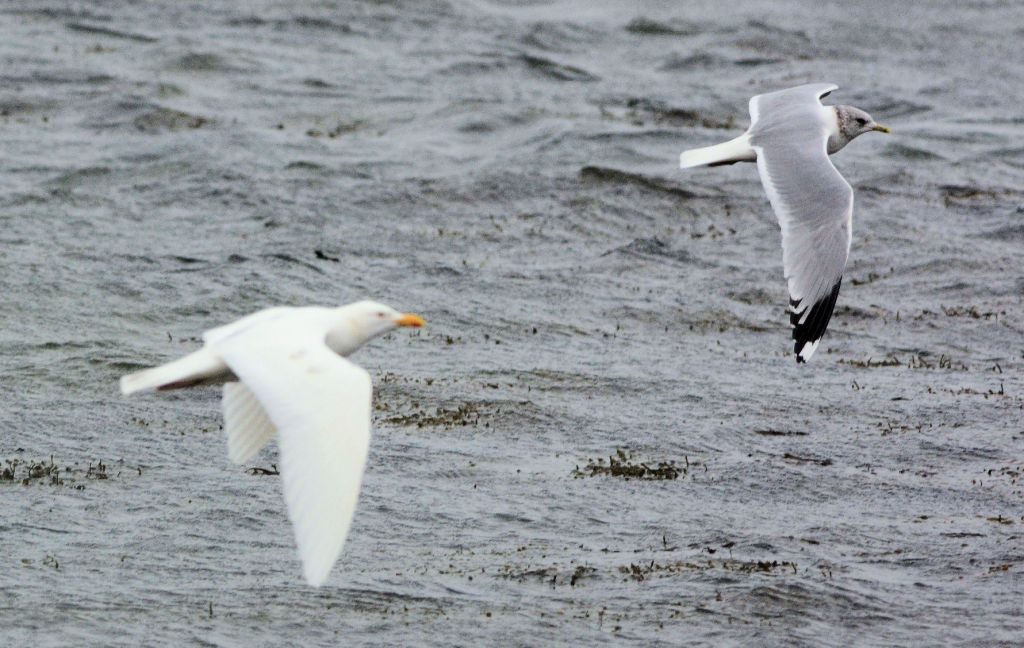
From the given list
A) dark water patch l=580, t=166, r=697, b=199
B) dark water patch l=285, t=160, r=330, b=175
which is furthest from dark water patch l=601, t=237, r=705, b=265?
dark water patch l=285, t=160, r=330, b=175

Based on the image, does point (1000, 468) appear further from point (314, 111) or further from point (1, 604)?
point (314, 111)

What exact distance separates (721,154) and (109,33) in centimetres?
1243

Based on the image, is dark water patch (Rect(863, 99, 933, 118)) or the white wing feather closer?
the white wing feather

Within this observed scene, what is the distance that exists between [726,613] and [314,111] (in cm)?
1093

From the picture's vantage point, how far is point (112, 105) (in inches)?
714

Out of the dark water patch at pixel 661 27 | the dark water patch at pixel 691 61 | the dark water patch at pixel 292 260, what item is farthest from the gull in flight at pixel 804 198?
the dark water patch at pixel 661 27

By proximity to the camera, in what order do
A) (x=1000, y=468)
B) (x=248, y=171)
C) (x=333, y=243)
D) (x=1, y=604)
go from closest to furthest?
→ 1. (x=1, y=604)
2. (x=1000, y=468)
3. (x=333, y=243)
4. (x=248, y=171)

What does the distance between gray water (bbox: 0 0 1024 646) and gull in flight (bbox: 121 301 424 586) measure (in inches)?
74.8

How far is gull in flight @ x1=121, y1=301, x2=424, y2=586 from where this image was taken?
584 centimetres

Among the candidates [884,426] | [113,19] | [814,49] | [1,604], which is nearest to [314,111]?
[113,19]

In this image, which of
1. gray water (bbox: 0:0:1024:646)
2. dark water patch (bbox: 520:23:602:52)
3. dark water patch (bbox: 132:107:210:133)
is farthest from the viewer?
dark water patch (bbox: 520:23:602:52)

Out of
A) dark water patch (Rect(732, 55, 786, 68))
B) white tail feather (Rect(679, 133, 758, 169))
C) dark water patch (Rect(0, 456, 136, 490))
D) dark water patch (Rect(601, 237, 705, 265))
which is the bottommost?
dark water patch (Rect(601, 237, 705, 265))

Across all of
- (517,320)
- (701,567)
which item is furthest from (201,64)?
(701,567)

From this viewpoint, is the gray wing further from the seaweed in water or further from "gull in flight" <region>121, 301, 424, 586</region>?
"gull in flight" <region>121, 301, 424, 586</region>
